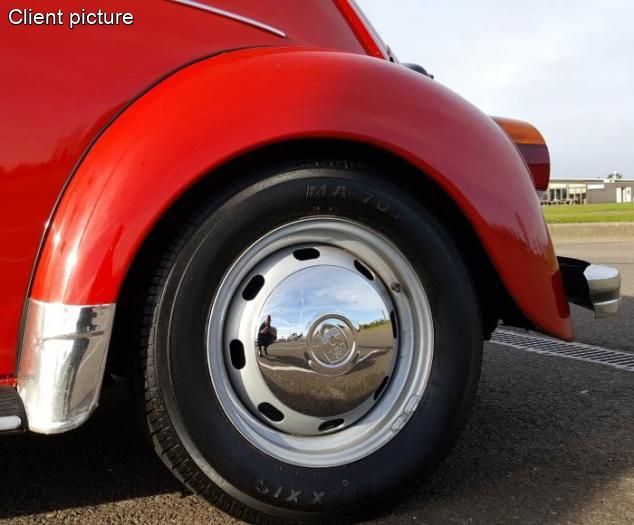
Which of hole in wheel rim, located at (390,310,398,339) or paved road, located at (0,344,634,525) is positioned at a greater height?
hole in wheel rim, located at (390,310,398,339)

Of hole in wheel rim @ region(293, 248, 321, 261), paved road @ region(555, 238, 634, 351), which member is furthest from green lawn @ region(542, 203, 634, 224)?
hole in wheel rim @ region(293, 248, 321, 261)

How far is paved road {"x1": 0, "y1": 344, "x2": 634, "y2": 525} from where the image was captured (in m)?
1.61

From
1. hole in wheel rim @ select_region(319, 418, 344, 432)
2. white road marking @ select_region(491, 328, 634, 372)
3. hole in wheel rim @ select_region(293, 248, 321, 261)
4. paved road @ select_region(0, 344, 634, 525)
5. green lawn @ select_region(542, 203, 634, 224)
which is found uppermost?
green lawn @ select_region(542, 203, 634, 224)

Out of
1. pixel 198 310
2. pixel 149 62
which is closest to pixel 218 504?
pixel 198 310

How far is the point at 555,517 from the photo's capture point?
5.21 feet

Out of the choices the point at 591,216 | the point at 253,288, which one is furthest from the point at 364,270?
the point at 591,216

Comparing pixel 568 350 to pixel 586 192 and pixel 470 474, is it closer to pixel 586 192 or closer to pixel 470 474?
pixel 470 474

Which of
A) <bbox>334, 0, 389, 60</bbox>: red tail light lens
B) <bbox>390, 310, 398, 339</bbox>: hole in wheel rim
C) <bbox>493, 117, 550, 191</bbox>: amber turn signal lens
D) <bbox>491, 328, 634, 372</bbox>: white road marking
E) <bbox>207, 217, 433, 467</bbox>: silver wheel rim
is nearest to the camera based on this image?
<bbox>207, 217, 433, 467</bbox>: silver wheel rim

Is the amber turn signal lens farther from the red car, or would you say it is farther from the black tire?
the black tire

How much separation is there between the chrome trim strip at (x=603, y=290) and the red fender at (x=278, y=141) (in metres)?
0.26

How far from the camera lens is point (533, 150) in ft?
7.73

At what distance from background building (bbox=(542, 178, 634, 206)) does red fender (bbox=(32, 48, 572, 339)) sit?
227ft

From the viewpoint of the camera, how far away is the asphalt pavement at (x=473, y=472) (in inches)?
63.6

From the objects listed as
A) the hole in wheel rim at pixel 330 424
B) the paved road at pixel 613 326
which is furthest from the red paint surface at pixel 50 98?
the paved road at pixel 613 326
